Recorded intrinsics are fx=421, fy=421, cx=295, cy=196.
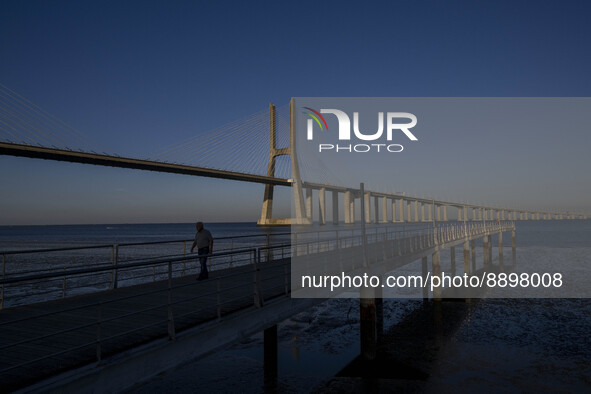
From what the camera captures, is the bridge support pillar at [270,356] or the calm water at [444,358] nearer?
the calm water at [444,358]

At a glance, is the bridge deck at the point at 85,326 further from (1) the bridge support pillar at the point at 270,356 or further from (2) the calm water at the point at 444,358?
(1) the bridge support pillar at the point at 270,356

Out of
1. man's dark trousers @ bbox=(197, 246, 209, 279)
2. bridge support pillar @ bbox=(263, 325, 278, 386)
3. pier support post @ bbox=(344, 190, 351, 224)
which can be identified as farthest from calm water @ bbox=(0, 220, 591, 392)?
pier support post @ bbox=(344, 190, 351, 224)

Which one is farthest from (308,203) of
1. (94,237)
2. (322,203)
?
(94,237)

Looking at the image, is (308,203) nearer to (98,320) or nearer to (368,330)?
(368,330)

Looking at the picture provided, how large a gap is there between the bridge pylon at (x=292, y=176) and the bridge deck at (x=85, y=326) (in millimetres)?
47684

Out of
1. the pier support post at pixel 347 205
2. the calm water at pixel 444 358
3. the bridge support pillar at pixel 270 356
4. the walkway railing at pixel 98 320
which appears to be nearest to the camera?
the walkway railing at pixel 98 320

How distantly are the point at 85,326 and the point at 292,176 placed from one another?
174 feet

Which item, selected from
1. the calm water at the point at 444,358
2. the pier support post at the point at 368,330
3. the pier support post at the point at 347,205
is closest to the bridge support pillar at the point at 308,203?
the pier support post at the point at 347,205

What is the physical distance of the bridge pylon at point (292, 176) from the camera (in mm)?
55750

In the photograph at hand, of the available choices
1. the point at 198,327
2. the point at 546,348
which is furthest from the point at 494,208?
the point at 198,327

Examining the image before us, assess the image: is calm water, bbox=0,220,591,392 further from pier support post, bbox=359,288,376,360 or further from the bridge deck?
the bridge deck

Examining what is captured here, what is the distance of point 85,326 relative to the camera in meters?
4.05

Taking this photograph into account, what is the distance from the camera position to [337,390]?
9.02 m

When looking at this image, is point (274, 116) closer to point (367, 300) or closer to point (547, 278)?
point (547, 278)
